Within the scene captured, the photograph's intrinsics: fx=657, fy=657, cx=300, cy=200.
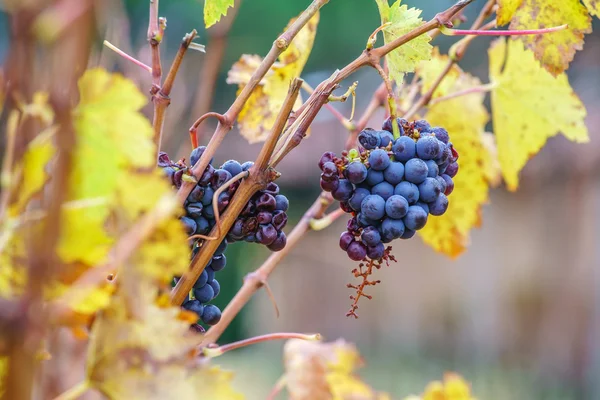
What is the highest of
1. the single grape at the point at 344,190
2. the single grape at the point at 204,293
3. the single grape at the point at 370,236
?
the single grape at the point at 344,190

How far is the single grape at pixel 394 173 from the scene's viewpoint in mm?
503

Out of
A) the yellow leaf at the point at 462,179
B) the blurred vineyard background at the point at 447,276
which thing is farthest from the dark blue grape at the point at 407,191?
the blurred vineyard background at the point at 447,276

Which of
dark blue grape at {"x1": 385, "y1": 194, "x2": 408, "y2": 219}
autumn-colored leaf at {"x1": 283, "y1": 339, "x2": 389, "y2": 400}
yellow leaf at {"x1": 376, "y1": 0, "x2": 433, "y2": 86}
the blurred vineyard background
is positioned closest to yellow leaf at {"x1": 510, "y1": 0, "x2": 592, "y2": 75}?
yellow leaf at {"x1": 376, "y1": 0, "x2": 433, "y2": 86}

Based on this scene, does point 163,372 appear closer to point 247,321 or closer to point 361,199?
point 361,199

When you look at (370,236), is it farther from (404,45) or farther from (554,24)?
(554,24)

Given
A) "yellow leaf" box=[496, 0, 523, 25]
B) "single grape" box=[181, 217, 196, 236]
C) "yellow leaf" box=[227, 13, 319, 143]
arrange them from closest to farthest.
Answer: "single grape" box=[181, 217, 196, 236] < "yellow leaf" box=[496, 0, 523, 25] < "yellow leaf" box=[227, 13, 319, 143]

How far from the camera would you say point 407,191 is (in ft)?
1.63

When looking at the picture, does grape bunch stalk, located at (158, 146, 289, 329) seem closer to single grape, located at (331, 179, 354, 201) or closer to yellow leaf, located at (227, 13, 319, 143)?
single grape, located at (331, 179, 354, 201)

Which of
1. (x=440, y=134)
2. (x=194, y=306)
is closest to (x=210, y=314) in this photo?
(x=194, y=306)

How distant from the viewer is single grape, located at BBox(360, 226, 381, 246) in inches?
19.8

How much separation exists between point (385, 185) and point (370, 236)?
4cm

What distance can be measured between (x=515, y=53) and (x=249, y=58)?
366mm

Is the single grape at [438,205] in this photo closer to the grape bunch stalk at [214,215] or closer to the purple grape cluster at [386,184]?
the purple grape cluster at [386,184]

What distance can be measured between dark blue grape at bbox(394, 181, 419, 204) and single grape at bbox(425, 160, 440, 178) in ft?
0.06
